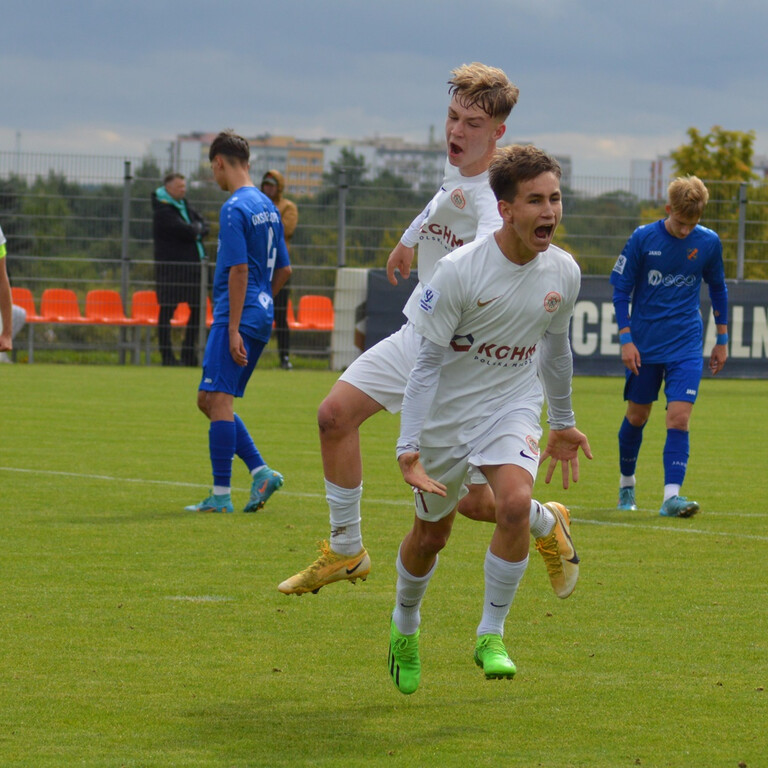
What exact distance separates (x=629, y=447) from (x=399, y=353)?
12.9 feet

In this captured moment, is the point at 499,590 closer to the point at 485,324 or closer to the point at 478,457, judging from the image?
the point at 478,457

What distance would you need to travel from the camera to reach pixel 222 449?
29.0ft

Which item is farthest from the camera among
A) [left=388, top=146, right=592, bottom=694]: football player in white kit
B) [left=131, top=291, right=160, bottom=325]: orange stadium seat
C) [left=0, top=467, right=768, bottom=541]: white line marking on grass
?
[left=131, top=291, right=160, bottom=325]: orange stadium seat

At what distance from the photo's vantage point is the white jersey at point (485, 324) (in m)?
4.84

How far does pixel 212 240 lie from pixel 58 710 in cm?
2445

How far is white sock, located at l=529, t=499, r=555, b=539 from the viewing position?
5429 mm

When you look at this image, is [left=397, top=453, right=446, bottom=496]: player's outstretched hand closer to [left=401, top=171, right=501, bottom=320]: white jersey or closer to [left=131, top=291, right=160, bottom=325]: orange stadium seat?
[left=401, top=171, right=501, bottom=320]: white jersey

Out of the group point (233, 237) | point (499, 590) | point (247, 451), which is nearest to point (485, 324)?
point (499, 590)

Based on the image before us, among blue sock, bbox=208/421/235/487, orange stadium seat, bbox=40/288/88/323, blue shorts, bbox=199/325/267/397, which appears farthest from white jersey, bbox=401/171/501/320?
orange stadium seat, bbox=40/288/88/323

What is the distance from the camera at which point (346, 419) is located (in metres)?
5.86

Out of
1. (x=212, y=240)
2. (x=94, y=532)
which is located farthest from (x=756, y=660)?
(x=212, y=240)

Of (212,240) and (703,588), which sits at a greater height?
(212,240)

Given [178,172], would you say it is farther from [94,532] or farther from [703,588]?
[703,588]

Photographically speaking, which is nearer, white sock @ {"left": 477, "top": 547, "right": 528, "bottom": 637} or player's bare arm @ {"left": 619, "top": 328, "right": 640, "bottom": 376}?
white sock @ {"left": 477, "top": 547, "right": 528, "bottom": 637}
